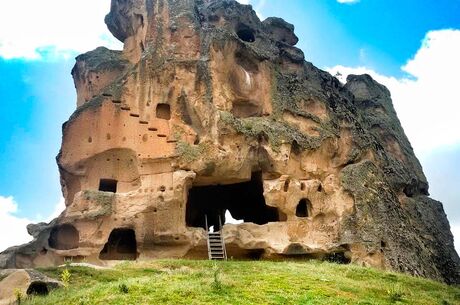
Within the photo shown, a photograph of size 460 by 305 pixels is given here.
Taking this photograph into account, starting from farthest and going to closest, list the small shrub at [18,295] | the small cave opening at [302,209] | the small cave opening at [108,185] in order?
the small cave opening at [302,209] → the small cave opening at [108,185] → the small shrub at [18,295]

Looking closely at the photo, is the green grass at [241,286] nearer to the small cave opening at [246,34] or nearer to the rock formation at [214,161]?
the rock formation at [214,161]

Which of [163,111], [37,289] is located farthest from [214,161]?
[37,289]

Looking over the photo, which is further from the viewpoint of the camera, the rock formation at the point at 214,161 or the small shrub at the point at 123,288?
the rock formation at the point at 214,161

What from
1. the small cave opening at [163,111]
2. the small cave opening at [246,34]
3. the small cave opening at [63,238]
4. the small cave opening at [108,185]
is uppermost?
the small cave opening at [246,34]

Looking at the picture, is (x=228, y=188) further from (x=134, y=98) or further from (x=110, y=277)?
(x=110, y=277)

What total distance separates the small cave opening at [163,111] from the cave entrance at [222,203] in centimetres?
420

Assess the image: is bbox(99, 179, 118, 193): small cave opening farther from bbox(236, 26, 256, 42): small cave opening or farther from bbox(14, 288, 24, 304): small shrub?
bbox(14, 288, 24, 304): small shrub

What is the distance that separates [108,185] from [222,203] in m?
6.41

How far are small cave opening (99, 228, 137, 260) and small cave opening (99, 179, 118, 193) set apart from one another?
79.2 inches

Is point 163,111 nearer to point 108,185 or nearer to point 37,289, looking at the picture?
point 108,185

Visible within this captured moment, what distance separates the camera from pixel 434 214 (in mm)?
28281

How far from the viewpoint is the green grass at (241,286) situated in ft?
37.6

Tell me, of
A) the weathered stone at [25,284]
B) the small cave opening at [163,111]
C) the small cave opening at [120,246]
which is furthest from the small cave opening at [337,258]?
the weathered stone at [25,284]

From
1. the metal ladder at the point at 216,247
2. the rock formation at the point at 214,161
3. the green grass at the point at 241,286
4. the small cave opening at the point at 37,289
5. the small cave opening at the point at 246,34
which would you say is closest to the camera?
the green grass at the point at 241,286
